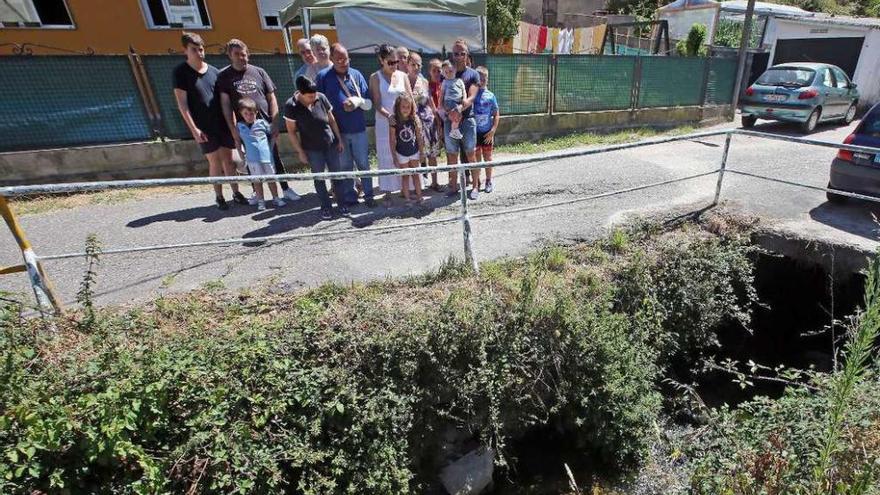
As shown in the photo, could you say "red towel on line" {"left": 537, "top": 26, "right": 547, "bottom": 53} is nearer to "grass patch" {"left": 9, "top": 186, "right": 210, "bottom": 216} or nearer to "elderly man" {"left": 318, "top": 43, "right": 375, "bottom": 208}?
"elderly man" {"left": 318, "top": 43, "right": 375, "bottom": 208}

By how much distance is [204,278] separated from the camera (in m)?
4.05

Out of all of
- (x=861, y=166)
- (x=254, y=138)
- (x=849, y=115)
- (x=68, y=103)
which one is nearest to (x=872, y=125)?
(x=861, y=166)

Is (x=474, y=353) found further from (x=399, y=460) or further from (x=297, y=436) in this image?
(x=297, y=436)

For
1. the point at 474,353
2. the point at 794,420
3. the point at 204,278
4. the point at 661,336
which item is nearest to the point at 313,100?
the point at 204,278

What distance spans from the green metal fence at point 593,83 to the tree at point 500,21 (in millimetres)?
8551

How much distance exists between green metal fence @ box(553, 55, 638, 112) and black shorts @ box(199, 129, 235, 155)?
7342 millimetres

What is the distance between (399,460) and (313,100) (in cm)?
370

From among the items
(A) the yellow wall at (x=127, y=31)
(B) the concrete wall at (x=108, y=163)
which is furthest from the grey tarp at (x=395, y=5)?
(A) the yellow wall at (x=127, y=31)

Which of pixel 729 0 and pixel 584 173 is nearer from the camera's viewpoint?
pixel 584 173

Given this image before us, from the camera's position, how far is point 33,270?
3041 millimetres

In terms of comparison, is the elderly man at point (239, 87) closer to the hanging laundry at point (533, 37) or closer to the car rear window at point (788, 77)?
the car rear window at point (788, 77)

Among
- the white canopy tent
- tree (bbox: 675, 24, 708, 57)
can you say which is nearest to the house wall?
tree (bbox: 675, 24, 708, 57)

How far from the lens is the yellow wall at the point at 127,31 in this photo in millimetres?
9914

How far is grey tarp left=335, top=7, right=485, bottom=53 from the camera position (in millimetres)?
8523
